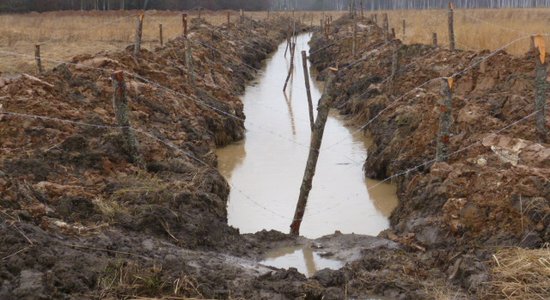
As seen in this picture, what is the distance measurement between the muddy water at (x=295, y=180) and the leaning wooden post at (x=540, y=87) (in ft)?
7.79

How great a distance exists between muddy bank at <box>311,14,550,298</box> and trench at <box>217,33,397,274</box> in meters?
0.45

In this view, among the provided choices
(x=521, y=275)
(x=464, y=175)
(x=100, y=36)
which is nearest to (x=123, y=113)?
(x=464, y=175)

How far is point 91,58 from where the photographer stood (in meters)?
12.0

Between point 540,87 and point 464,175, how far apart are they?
6.36ft

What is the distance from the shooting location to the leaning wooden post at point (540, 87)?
7829 millimetres

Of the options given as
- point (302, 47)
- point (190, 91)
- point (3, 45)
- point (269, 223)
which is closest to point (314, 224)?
point (269, 223)

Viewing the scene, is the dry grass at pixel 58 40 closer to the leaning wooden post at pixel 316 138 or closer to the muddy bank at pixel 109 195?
the muddy bank at pixel 109 195

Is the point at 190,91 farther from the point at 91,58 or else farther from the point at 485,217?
the point at 485,217

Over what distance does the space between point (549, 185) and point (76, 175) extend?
17.6 ft

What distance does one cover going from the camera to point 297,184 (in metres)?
10.4

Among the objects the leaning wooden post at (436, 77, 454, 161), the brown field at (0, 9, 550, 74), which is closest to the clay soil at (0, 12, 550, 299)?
the leaning wooden post at (436, 77, 454, 161)

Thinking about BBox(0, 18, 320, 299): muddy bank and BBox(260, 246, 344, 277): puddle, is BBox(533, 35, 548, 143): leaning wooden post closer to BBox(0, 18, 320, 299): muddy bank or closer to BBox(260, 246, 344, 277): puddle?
BBox(260, 246, 344, 277): puddle

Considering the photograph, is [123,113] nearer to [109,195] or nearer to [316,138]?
[109,195]

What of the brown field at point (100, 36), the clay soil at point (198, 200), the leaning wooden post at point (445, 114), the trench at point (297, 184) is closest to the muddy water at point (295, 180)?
the trench at point (297, 184)
